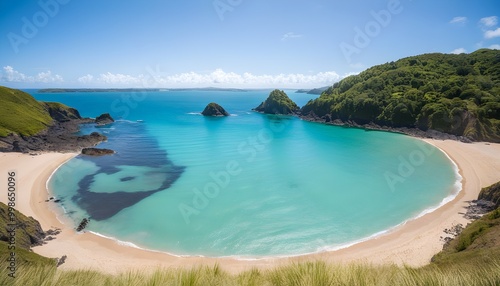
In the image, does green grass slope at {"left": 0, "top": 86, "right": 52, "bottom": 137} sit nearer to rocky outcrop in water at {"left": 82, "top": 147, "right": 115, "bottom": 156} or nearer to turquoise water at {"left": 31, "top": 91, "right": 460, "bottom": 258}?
rocky outcrop in water at {"left": 82, "top": 147, "right": 115, "bottom": 156}

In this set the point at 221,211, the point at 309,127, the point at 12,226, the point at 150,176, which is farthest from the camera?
the point at 309,127

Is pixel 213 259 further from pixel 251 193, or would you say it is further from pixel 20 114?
pixel 20 114

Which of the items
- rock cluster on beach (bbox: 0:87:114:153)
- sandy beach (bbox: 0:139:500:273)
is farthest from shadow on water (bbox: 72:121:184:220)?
rock cluster on beach (bbox: 0:87:114:153)

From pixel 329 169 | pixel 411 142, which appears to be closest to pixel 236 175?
pixel 329 169

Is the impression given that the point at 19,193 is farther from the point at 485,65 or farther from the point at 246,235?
the point at 485,65

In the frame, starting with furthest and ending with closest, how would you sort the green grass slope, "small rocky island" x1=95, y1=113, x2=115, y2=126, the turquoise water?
1. "small rocky island" x1=95, y1=113, x2=115, y2=126
2. the green grass slope
3. the turquoise water

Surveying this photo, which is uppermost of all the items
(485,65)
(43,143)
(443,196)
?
(485,65)
